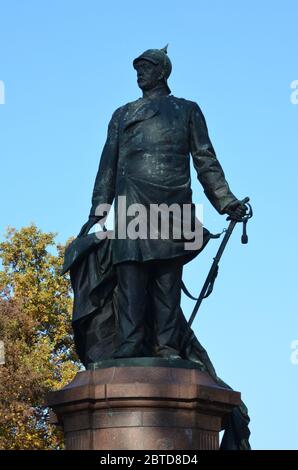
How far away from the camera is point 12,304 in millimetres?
33938

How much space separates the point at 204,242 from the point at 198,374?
1445 millimetres

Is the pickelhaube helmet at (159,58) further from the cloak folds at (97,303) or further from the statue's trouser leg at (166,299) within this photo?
the statue's trouser leg at (166,299)

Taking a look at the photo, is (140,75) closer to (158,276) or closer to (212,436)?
(158,276)

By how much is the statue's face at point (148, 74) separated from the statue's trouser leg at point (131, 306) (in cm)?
206

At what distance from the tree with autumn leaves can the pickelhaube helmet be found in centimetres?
1984

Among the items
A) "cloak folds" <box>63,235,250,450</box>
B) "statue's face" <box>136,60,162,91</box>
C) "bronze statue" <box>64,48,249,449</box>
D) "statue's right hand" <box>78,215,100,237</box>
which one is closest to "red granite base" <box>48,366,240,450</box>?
"bronze statue" <box>64,48,249,449</box>

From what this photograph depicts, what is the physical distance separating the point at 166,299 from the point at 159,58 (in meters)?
2.61

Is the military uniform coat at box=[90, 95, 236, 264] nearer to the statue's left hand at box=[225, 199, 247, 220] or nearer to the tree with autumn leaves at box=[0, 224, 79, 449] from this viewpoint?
the statue's left hand at box=[225, 199, 247, 220]

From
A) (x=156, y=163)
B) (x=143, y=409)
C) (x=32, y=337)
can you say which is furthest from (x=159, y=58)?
(x=32, y=337)

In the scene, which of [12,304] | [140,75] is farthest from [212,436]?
[12,304]

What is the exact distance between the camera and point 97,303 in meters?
12.1

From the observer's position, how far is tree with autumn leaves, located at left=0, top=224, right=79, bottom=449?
31344 mm

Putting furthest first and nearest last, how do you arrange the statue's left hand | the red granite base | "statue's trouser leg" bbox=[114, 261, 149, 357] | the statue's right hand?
the statue's right hand < the statue's left hand < "statue's trouser leg" bbox=[114, 261, 149, 357] < the red granite base

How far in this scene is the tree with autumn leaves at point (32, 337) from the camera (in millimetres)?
31344
